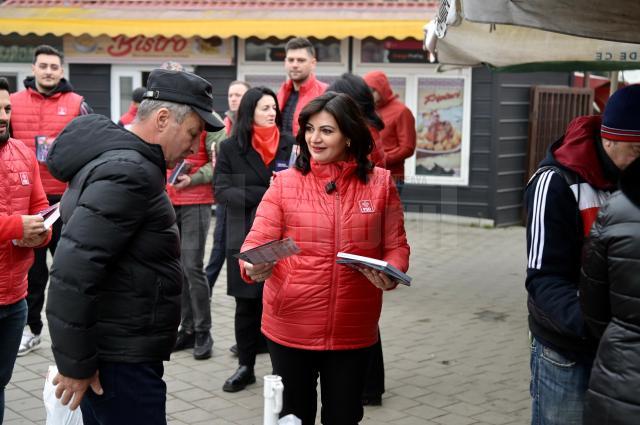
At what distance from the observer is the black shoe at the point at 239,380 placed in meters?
5.95

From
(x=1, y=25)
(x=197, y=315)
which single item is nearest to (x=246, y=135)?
(x=197, y=315)

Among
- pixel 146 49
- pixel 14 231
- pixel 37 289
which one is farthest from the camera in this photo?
pixel 146 49

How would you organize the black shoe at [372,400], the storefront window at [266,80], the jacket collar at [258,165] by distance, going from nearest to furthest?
1. the black shoe at [372,400]
2. the jacket collar at [258,165]
3. the storefront window at [266,80]

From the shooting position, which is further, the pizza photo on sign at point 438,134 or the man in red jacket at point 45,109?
the pizza photo on sign at point 438,134

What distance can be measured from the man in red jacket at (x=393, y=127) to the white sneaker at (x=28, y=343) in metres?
3.33

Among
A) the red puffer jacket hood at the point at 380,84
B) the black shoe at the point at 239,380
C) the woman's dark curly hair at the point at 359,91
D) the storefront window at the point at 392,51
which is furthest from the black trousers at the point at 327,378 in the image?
the storefront window at the point at 392,51

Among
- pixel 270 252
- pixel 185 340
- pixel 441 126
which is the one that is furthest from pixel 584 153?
pixel 441 126

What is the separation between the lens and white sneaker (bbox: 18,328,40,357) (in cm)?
673

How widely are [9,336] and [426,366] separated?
10.7ft

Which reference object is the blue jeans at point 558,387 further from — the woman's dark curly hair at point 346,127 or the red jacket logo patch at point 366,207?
the woman's dark curly hair at point 346,127

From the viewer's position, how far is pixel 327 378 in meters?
4.10

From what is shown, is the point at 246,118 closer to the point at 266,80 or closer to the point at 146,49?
the point at 266,80

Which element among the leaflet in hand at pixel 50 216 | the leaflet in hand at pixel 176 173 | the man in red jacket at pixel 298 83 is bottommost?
the leaflet in hand at pixel 50 216

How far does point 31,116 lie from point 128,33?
21.2ft
